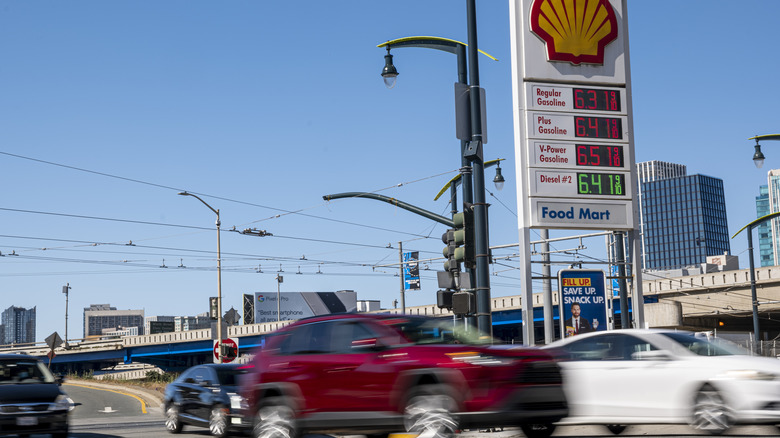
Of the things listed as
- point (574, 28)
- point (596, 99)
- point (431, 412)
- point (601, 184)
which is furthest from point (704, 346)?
point (574, 28)

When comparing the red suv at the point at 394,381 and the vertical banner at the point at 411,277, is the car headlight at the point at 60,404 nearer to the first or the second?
the red suv at the point at 394,381

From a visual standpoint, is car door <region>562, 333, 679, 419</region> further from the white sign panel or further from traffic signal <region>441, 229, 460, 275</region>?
the white sign panel

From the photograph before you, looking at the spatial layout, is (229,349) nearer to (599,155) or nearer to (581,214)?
(581,214)

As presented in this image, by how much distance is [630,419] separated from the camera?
12711mm

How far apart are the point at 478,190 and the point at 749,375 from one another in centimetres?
713

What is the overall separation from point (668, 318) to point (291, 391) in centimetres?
5429

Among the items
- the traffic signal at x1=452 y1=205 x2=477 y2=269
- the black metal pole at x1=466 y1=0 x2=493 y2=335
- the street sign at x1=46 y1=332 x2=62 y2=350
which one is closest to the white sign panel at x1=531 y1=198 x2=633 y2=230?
the black metal pole at x1=466 y1=0 x2=493 y2=335

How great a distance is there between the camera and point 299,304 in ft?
490

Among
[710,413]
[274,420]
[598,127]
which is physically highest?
[598,127]

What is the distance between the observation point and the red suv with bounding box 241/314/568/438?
1029cm

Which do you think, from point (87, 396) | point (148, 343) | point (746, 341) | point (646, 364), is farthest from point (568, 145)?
point (148, 343)

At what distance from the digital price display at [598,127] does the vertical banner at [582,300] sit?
11.9ft

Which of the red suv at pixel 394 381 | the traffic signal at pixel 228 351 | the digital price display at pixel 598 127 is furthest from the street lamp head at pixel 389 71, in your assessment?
the traffic signal at pixel 228 351

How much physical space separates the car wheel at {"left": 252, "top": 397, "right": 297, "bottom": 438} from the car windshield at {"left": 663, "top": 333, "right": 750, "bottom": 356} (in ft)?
18.5
